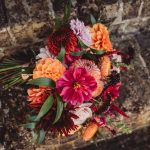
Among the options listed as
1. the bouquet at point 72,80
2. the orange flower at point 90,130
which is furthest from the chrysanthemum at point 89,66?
the orange flower at point 90,130

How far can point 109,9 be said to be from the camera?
78.7 inches

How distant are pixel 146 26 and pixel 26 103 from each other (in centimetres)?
81

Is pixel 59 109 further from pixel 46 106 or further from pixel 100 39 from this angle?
pixel 100 39

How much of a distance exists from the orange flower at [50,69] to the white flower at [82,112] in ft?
0.59

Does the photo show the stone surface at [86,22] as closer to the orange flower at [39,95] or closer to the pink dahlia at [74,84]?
the orange flower at [39,95]

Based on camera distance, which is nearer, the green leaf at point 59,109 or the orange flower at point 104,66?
the green leaf at point 59,109

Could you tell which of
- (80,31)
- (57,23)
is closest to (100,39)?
(80,31)

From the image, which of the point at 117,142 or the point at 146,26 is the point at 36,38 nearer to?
the point at 146,26

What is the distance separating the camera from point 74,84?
5.32ft

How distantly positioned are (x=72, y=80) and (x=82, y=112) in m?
0.19

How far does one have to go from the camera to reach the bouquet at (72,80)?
163 cm

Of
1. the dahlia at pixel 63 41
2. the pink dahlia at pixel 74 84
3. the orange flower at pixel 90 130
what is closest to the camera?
the pink dahlia at pixel 74 84

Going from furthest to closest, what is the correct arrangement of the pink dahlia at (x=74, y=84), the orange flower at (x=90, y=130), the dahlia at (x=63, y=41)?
the orange flower at (x=90, y=130), the dahlia at (x=63, y=41), the pink dahlia at (x=74, y=84)

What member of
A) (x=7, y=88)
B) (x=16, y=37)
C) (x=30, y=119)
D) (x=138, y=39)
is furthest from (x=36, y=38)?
(x=138, y=39)
